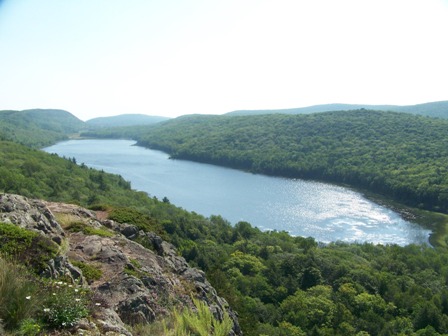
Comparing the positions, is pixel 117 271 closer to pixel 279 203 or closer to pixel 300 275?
pixel 300 275

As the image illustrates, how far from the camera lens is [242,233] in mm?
60031

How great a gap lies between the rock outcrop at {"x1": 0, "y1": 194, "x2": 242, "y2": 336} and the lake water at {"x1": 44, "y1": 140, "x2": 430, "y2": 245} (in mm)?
52496

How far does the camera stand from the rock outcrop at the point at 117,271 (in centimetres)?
971

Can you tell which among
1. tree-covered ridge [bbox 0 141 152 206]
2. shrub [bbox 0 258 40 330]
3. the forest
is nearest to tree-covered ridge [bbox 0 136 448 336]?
the forest

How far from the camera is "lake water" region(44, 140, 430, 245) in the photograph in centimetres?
6794

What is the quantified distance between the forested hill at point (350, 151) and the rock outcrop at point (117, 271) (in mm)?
82399

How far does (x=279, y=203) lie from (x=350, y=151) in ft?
191

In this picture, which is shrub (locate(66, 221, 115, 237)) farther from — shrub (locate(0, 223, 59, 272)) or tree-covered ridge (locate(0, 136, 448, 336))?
shrub (locate(0, 223, 59, 272))

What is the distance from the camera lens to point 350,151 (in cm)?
13250

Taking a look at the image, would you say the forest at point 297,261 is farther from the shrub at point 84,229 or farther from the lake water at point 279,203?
the lake water at point 279,203

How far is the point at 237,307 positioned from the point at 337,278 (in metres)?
26.1

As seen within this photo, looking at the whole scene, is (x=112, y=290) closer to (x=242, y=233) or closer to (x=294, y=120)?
(x=242, y=233)

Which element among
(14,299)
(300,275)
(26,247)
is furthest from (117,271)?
(300,275)

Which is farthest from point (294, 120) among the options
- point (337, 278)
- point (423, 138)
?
point (337, 278)
